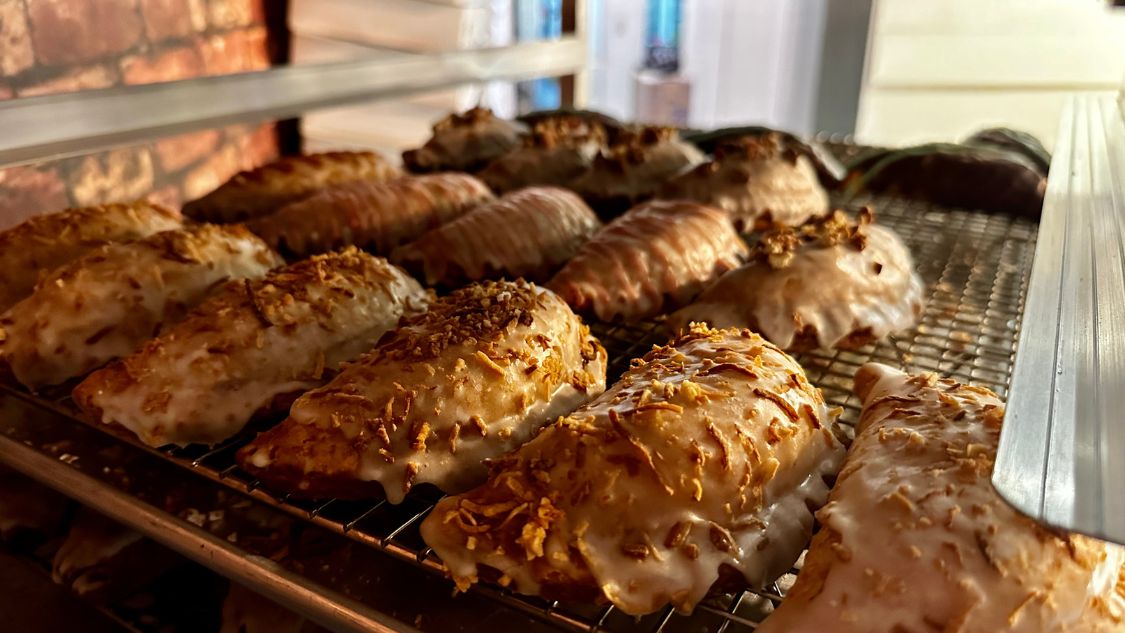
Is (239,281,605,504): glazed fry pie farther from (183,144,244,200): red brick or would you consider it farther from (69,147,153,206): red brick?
(183,144,244,200): red brick

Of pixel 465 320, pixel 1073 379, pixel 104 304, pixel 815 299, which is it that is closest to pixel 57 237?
pixel 104 304

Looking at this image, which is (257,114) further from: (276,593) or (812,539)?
(812,539)

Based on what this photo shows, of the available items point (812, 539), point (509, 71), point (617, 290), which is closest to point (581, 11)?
point (509, 71)

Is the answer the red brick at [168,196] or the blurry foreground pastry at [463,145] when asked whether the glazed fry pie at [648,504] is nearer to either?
the blurry foreground pastry at [463,145]

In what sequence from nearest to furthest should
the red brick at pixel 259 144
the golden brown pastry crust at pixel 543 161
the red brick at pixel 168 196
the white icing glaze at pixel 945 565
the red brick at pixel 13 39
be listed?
the white icing glaze at pixel 945 565, the red brick at pixel 13 39, the golden brown pastry crust at pixel 543 161, the red brick at pixel 168 196, the red brick at pixel 259 144

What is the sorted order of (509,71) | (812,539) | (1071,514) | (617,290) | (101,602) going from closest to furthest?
(1071,514) < (812,539) < (101,602) < (617,290) < (509,71)

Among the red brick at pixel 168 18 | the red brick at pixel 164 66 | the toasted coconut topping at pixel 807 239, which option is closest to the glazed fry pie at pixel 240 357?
the toasted coconut topping at pixel 807 239

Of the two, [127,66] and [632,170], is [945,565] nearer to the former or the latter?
[632,170]
